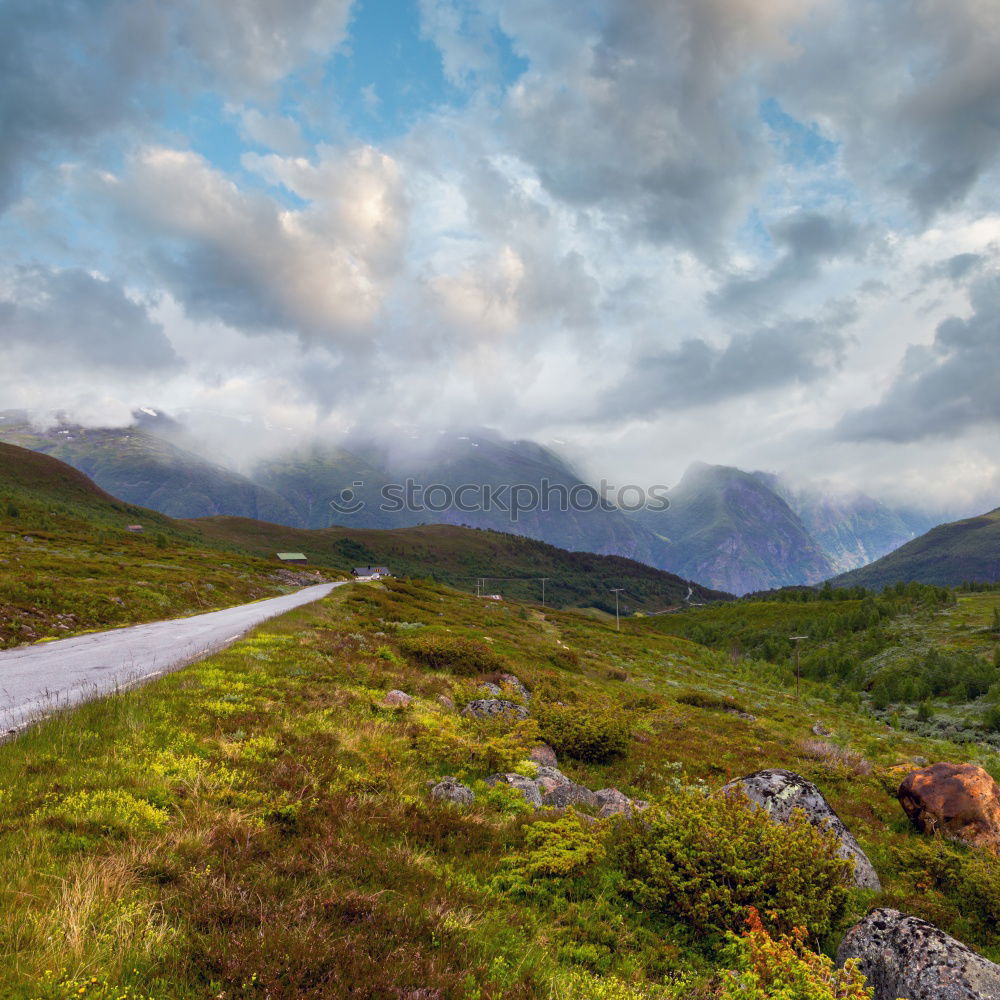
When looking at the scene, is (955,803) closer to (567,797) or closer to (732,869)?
(732,869)

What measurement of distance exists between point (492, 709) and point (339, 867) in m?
11.8

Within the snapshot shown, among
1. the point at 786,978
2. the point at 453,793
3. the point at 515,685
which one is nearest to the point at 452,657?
the point at 515,685

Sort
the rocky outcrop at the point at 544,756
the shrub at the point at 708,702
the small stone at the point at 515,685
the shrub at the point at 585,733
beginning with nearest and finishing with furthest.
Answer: the rocky outcrop at the point at 544,756
the shrub at the point at 585,733
the small stone at the point at 515,685
the shrub at the point at 708,702

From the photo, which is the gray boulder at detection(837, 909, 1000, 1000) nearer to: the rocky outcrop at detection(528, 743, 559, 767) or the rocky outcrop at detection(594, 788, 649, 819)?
the rocky outcrop at detection(594, 788, 649, 819)

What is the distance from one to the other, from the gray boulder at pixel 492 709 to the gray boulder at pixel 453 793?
6.32m

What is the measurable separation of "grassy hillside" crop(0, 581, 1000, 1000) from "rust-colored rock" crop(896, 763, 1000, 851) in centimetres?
81

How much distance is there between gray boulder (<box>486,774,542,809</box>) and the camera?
10812 millimetres

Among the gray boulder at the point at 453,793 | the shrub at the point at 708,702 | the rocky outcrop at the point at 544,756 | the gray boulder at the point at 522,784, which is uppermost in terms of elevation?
the gray boulder at the point at 453,793

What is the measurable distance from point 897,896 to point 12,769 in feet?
51.7

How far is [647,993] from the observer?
18.5ft

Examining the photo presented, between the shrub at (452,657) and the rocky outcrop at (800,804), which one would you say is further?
the shrub at (452,657)

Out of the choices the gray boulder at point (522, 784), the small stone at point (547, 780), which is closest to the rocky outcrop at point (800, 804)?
the small stone at point (547, 780)

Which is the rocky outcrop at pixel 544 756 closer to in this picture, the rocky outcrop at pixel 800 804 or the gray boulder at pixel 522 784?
the gray boulder at pixel 522 784

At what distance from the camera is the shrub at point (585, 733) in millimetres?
16359
